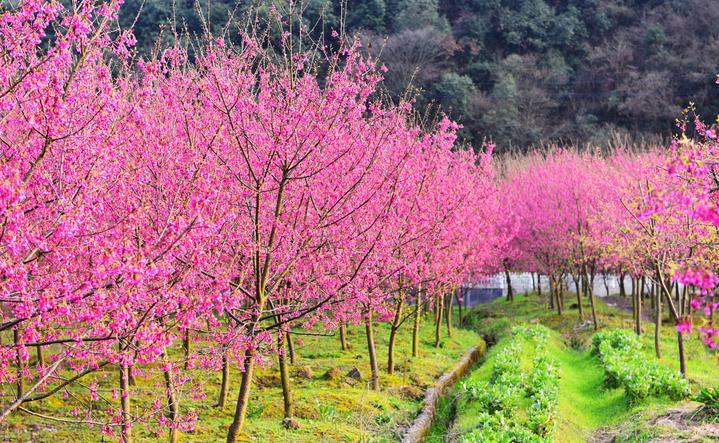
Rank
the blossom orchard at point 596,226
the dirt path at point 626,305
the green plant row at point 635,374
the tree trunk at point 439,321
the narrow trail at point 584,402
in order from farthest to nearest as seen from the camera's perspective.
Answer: the dirt path at point 626,305 → the tree trunk at point 439,321 → the blossom orchard at point 596,226 → the green plant row at point 635,374 → the narrow trail at point 584,402

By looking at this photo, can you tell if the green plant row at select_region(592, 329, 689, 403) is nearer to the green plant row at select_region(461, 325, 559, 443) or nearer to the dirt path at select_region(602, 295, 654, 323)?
the green plant row at select_region(461, 325, 559, 443)

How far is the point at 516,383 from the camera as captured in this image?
12055 mm

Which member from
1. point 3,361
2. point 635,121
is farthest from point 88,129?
point 635,121

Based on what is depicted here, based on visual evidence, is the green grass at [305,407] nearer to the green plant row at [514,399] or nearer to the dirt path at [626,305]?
the green plant row at [514,399]

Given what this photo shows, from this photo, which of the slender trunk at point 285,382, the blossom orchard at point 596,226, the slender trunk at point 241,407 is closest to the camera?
the slender trunk at point 241,407

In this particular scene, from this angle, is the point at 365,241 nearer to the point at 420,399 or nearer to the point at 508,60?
the point at 420,399

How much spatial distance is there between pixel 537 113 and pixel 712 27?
13.1 metres

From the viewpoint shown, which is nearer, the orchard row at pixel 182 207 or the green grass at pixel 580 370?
the orchard row at pixel 182 207

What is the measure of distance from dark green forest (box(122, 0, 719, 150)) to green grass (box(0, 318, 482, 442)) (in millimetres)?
27843

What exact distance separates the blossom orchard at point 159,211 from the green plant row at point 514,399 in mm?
2287

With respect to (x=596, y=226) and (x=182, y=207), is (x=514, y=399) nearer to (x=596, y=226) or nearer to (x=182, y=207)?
(x=182, y=207)

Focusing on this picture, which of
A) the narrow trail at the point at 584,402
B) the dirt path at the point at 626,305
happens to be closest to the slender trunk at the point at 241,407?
the narrow trail at the point at 584,402

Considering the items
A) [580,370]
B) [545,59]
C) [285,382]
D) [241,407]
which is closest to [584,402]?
[580,370]

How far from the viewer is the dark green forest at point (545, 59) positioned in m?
43.9
